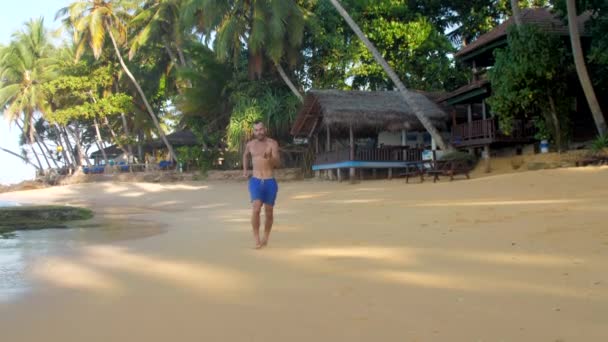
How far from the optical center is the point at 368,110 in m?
18.3

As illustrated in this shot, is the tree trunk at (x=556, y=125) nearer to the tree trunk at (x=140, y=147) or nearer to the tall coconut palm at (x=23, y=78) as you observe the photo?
the tree trunk at (x=140, y=147)

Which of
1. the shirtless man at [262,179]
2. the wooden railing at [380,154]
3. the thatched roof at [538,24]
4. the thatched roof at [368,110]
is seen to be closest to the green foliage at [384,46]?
the thatched roof at [368,110]

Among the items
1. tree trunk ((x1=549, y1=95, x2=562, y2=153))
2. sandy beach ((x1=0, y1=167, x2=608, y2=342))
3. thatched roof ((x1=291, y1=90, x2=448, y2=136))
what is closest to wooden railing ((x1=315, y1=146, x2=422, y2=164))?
thatched roof ((x1=291, y1=90, x2=448, y2=136))

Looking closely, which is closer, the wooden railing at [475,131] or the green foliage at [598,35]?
the green foliage at [598,35]

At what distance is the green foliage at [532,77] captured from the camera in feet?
43.0

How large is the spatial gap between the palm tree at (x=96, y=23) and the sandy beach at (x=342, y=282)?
881 inches

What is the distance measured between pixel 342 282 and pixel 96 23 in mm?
27204

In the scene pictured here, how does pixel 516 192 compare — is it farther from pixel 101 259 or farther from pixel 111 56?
pixel 111 56

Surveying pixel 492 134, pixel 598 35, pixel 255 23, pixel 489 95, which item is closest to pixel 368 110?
pixel 489 95

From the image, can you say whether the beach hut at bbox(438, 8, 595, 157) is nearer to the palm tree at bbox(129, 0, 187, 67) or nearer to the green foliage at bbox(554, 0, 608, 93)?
the green foliage at bbox(554, 0, 608, 93)

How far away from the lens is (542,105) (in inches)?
543

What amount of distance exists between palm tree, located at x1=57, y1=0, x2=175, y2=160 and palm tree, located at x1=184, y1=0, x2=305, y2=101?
A: 26.5 ft

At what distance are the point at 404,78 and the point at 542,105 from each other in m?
11.0

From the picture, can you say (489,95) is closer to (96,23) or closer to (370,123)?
(370,123)
